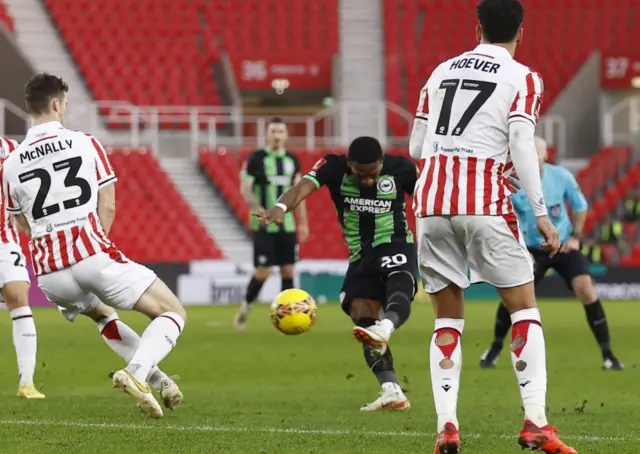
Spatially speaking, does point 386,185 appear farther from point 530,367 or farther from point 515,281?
point 530,367

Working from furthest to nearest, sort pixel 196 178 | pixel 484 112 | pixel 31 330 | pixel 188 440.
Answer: pixel 196 178, pixel 31 330, pixel 188 440, pixel 484 112

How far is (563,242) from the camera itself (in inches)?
436

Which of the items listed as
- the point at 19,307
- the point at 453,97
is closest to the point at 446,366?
the point at 453,97

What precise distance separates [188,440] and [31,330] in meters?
2.84

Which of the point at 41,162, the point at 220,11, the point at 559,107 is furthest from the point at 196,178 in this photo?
the point at 41,162

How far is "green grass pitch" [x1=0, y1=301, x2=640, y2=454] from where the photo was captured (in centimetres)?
666

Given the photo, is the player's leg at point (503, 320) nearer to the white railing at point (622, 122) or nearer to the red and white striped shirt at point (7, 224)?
the red and white striped shirt at point (7, 224)

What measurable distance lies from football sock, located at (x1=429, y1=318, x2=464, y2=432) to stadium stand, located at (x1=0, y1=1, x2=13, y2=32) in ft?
74.4

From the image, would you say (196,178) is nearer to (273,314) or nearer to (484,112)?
(273,314)

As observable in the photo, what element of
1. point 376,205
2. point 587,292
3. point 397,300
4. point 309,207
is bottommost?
point 309,207

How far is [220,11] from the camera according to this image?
92.7 ft

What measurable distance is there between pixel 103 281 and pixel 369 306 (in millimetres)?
2065

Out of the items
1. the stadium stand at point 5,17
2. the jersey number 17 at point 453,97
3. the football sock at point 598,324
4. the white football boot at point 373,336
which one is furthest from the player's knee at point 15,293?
the stadium stand at point 5,17

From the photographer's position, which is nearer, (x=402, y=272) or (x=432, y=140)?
(x=432, y=140)
